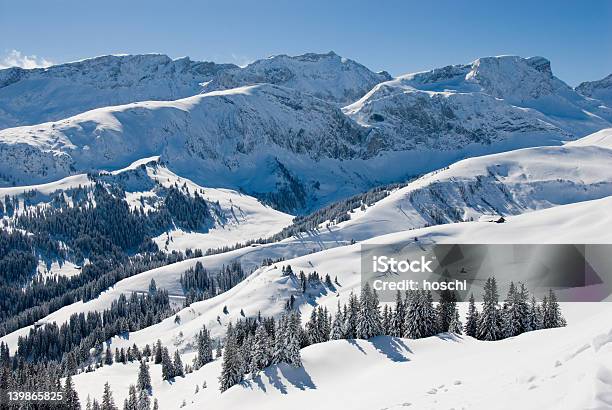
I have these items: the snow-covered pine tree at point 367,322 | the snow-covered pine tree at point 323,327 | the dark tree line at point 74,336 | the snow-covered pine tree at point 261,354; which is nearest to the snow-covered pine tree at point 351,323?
the snow-covered pine tree at point 367,322

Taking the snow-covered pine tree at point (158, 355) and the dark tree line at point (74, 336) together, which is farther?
the dark tree line at point (74, 336)

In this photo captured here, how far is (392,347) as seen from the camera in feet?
242

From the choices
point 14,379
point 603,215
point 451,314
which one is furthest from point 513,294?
point 603,215

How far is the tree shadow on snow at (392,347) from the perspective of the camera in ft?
229

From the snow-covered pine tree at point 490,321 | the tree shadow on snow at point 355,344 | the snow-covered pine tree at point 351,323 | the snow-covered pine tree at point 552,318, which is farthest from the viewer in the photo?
the snow-covered pine tree at point 490,321

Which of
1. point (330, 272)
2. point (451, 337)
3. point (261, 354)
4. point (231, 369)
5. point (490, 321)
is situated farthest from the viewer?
point (330, 272)

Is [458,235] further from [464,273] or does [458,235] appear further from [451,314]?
[451,314]

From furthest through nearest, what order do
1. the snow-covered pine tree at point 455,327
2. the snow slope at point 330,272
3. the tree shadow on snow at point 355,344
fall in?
1. the snow slope at point 330,272
2. the snow-covered pine tree at point 455,327
3. the tree shadow on snow at point 355,344

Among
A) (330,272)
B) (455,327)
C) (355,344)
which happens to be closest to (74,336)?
(330,272)

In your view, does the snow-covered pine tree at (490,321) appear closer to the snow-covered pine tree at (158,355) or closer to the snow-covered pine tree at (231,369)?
the snow-covered pine tree at (231,369)

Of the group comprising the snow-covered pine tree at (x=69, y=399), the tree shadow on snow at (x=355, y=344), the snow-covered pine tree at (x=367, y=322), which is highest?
the snow-covered pine tree at (x=367, y=322)

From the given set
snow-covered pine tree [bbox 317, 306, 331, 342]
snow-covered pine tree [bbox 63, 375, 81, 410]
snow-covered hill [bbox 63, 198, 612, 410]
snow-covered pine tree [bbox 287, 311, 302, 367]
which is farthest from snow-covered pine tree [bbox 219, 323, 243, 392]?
snow-covered pine tree [bbox 63, 375, 81, 410]

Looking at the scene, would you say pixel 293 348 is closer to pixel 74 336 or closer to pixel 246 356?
pixel 246 356

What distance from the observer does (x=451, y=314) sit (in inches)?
3531
